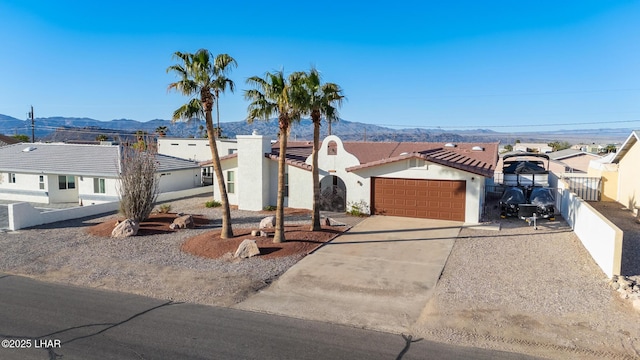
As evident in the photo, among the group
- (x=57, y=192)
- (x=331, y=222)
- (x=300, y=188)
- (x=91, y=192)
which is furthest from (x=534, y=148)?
(x=57, y=192)

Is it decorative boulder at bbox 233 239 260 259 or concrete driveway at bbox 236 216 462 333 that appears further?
decorative boulder at bbox 233 239 260 259

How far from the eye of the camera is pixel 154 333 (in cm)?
912

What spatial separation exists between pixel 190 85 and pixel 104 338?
32.7ft

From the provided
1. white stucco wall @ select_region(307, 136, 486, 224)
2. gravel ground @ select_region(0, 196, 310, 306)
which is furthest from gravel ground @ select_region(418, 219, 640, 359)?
gravel ground @ select_region(0, 196, 310, 306)

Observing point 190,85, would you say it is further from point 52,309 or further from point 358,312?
point 358,312

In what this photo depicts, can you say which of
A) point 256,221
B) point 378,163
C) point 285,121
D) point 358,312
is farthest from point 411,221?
point 358,312

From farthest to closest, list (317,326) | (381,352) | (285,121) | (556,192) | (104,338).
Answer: (556,192), (285,121), (317,326), (104,338), (381,352)

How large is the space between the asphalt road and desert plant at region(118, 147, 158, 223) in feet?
29.3

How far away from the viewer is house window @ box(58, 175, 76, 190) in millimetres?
32938

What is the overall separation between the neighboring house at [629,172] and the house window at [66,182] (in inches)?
1460

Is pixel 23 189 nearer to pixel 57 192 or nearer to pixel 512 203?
pixel 57 192

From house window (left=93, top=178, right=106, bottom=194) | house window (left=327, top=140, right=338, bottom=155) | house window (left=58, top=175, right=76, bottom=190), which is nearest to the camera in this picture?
house window (left=327, top=140, right=338, bottom=155)

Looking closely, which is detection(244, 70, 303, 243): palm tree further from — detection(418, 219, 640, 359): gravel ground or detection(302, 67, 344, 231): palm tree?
detection(418, 219, 640, 359): gravel ground

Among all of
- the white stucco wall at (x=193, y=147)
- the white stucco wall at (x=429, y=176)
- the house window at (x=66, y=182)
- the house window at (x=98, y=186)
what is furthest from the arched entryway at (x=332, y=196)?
the house window at (x=66, y=182)
